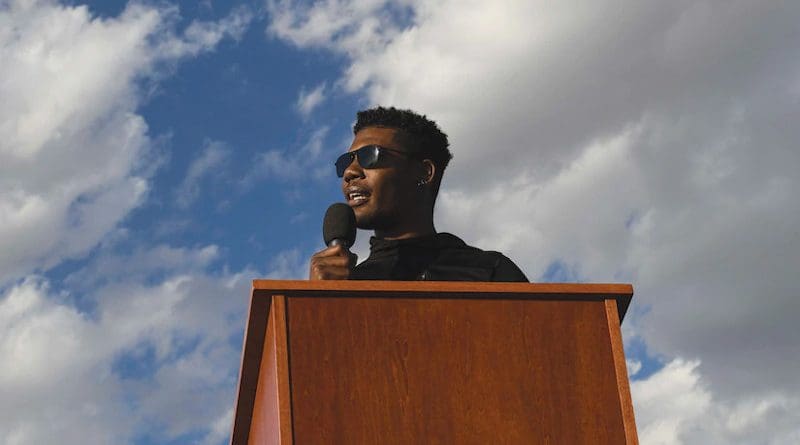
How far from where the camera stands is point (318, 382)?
4242 millimetres

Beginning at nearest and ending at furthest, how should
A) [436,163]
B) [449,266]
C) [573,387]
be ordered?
[573,387], [449,266], [436,163]

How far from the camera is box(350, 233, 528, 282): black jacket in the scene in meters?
5.87

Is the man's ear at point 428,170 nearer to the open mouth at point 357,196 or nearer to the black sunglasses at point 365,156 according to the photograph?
the black sunglasses at point 365,156

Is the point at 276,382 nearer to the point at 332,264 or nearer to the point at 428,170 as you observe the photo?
the point at 332,264

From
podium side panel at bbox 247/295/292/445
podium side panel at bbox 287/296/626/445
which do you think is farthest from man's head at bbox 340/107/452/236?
podium side panel at bbox 287/296/626/445

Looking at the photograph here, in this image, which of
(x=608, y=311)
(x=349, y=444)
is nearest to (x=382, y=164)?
(x=608, y=311)

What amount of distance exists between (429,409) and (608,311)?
79 cm

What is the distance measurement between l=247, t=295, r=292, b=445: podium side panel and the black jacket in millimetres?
1298

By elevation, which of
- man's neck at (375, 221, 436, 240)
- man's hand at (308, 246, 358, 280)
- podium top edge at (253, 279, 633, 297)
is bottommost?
podium top edge at (253, 279, 633, 297)

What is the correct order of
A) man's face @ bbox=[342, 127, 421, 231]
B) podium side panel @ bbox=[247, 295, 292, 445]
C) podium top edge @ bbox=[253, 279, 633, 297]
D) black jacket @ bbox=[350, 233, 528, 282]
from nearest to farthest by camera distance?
podium side panel @ bbox=[247, 295, 292, 445], podium top edge @ bbox=[253, 279, 633, 297], black jacket @ bbox=[350, 233, 528, 282], man's face @ bbox=[342, 127, 421, 231]

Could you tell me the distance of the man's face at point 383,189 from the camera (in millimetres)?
6199

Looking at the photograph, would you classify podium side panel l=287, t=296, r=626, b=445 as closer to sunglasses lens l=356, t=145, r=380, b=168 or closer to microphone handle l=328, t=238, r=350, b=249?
microphone handle l=328, t=238, r=350, b=249

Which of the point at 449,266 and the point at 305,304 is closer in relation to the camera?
the point at 305,304

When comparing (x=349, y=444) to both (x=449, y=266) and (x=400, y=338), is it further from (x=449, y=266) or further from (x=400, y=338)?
(x=449, y=266)
